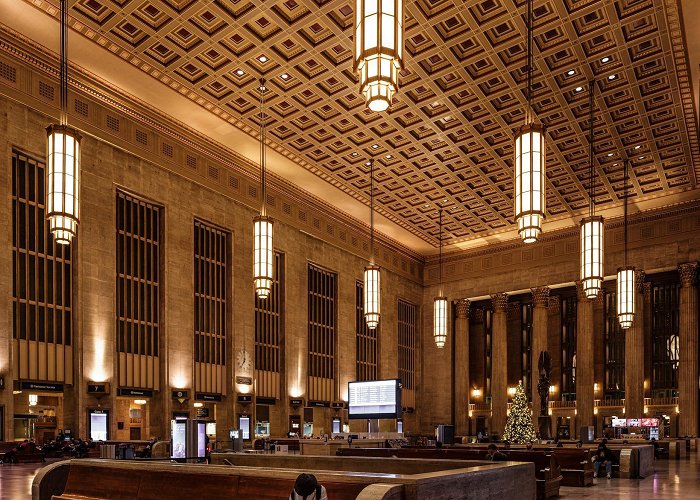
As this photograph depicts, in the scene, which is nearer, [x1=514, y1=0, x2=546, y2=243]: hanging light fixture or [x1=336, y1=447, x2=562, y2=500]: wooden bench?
[x1=514, y1=0, x2=546, y2=243]: hanging light fixture

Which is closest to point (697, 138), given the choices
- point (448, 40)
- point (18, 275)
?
point (448, 40)

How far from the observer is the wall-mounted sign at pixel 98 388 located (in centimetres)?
1731

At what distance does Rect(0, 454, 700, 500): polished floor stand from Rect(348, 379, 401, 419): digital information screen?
506 centimetres

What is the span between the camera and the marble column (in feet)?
110

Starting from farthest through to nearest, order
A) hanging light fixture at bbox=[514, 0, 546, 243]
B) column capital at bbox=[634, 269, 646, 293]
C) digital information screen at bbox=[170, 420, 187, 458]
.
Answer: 1. column capital at bbox=[634, 269, 646, 293]
2. digital information screen at bbox=[170, 420, 187, 458]
3. hanging light fixture at bbox=[514, 0, 546, 243]

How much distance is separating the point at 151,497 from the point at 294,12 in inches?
461

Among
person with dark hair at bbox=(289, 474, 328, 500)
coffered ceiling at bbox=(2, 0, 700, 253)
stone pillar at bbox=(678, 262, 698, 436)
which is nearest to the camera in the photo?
person with dark hair at bbox=(289, 474, 328, 500)

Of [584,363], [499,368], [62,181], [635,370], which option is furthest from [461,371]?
[62,181]

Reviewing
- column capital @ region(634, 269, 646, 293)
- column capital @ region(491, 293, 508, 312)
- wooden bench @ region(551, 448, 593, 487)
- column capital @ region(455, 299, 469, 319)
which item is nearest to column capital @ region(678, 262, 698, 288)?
column capital @ region(634, 269, 646, 293)

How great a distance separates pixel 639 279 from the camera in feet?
95.1

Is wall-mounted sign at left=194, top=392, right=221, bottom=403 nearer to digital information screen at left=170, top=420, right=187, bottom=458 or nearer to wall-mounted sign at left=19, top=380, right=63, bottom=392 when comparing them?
wall-mounted sign at left=19, top=380, right=63, bottom=392

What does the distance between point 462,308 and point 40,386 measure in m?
22.7

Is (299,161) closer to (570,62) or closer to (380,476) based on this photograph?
(570,62)

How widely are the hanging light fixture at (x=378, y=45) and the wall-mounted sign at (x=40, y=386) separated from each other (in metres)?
13.8
